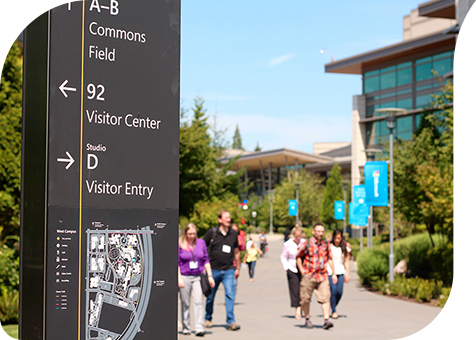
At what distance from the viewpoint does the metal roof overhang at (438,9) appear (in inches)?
1433

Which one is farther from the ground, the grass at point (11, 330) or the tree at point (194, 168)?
the tree at point (194, 168)

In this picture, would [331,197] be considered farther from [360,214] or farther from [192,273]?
[192,273]

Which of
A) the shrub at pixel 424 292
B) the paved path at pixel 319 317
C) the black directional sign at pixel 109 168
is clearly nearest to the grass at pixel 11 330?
the paved path at pixel 319 317

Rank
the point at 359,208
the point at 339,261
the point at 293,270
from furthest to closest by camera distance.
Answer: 1. the point at 359,208
2. the point at 339,261
3. the point at 293,270

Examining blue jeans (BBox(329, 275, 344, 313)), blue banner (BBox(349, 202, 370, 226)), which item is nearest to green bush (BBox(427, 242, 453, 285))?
blue banner (BBox(349, 202, 370, 226))

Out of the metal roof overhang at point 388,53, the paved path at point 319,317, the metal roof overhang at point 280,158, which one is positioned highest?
the metal roof overhang at point 388,53

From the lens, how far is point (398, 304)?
52.9 ft

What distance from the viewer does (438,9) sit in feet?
127

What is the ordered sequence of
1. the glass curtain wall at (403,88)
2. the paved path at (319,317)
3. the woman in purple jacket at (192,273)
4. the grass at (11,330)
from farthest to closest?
1. the glass curtain wall at (403,88)
2. the grass at (11,330)
3. the paved path at (319,317)
4. the woman in purple jacket at (192,273)

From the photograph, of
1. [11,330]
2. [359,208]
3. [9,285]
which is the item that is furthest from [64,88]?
[359,208]

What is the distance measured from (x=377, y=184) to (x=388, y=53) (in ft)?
125

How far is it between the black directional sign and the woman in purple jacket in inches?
218

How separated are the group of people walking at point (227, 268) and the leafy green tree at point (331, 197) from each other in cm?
6273

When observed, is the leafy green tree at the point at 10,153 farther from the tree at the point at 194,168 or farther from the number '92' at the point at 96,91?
the number '92' at the point at 96,91
